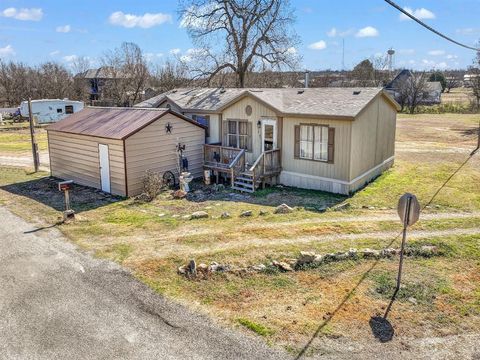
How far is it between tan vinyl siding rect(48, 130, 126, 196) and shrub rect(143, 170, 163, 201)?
0.91m

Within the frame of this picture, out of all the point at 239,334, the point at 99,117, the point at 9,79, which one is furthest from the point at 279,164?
the point at 9,79

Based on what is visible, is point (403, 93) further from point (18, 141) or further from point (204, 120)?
point (18, 141)

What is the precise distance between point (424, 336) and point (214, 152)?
1377 centimetres

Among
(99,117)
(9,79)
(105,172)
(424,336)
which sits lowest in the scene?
(424,336)

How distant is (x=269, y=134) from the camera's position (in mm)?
18656

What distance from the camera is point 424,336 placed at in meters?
7.15

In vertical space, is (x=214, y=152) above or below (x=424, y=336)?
above

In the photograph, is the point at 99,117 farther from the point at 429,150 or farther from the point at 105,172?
the point at 429,150

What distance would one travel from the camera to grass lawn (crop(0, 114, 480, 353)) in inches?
304

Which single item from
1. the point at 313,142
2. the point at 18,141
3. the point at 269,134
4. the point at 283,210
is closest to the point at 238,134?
the point at 269,134

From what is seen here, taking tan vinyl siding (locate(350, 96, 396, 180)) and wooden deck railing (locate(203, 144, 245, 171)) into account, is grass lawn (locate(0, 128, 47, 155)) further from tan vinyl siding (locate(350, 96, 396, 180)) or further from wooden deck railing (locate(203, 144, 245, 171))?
tan vinyl siding (locate(350, 96, 396, 180))

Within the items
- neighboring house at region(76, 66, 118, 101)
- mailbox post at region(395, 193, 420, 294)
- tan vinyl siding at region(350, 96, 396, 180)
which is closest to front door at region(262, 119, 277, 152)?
tan vinyl siding at region(350, 96, 396, 180)

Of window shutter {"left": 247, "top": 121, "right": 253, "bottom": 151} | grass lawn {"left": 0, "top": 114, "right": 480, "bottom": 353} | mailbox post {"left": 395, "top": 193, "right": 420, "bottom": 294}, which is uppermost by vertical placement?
window shutter {"left": 247, "top": 121, "right": 253, "bottom": 151}

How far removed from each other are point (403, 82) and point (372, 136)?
40559mm
